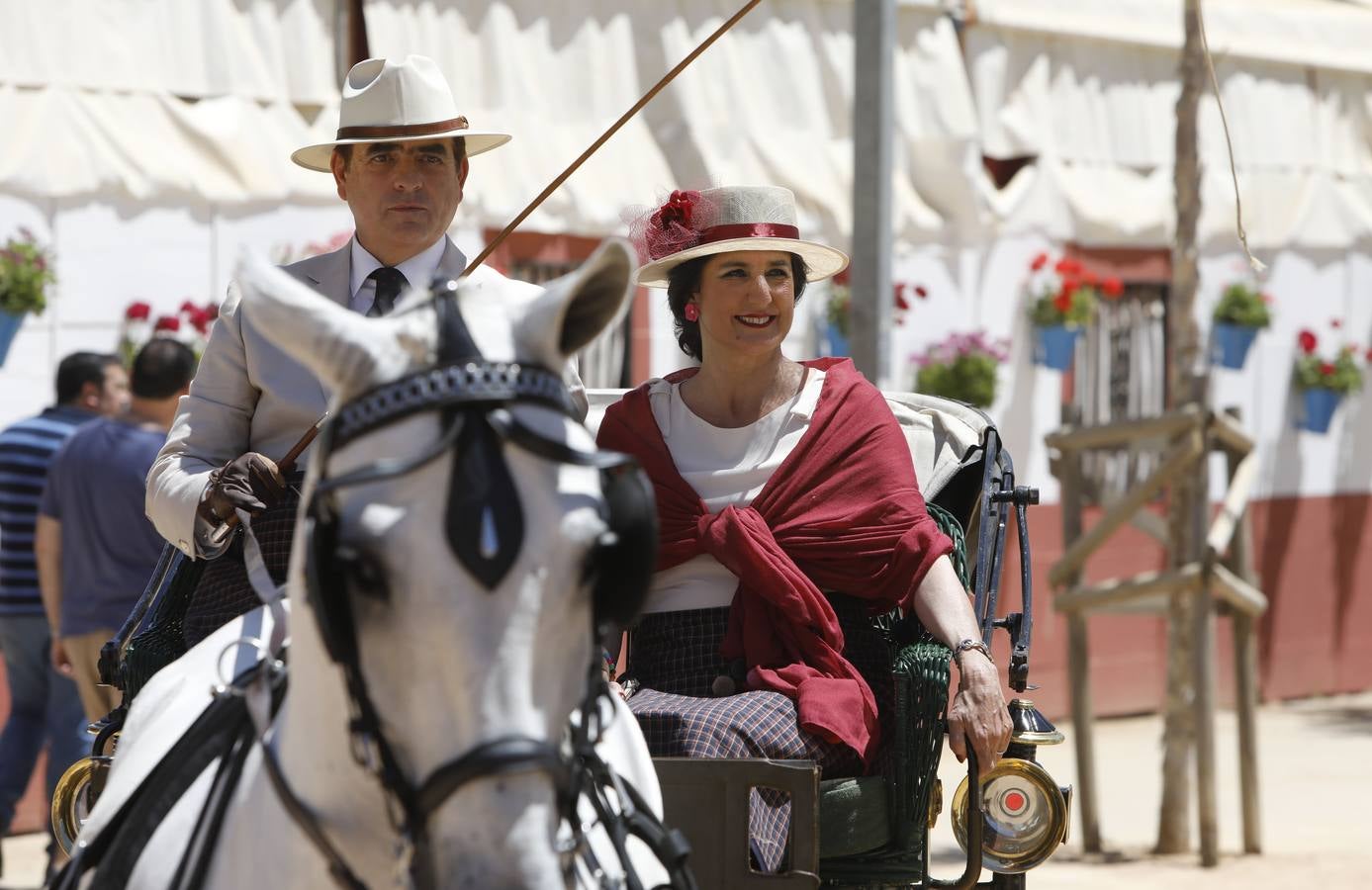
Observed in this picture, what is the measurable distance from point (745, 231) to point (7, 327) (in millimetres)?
4830

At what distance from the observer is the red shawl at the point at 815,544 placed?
12.9 feet

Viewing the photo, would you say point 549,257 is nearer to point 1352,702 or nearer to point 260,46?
point 260,46

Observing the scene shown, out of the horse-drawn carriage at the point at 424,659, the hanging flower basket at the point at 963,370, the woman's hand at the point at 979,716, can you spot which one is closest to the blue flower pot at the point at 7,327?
the hanging flower basket at the point at 963,370

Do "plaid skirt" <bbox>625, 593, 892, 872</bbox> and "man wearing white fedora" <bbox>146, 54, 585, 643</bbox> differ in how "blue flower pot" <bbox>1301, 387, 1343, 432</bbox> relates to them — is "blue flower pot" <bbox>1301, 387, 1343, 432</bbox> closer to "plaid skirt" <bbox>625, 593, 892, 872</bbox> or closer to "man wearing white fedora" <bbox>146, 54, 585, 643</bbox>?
"plaid skirt" <bbox>625, 593, 892, 872</bbox>

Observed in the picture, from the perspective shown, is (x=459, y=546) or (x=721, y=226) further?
(x=721, y=226)

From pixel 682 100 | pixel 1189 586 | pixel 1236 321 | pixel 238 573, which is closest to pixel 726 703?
pixel 238 573

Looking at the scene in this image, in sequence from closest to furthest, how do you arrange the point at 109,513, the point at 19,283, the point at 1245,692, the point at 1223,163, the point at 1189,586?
the point at 109,513, the point at 19,283, the point at 1189,586, the point at 1245,692, the point at 1223,163

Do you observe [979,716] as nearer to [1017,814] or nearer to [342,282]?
[1017,814]

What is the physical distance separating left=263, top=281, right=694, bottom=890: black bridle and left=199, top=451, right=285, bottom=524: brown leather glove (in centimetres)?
107

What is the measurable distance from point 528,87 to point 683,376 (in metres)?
5.71

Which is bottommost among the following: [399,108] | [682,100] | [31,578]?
[31,578]

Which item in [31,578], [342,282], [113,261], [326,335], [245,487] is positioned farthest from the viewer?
[113,261]

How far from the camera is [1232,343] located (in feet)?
42.0

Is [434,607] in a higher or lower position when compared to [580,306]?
lower
